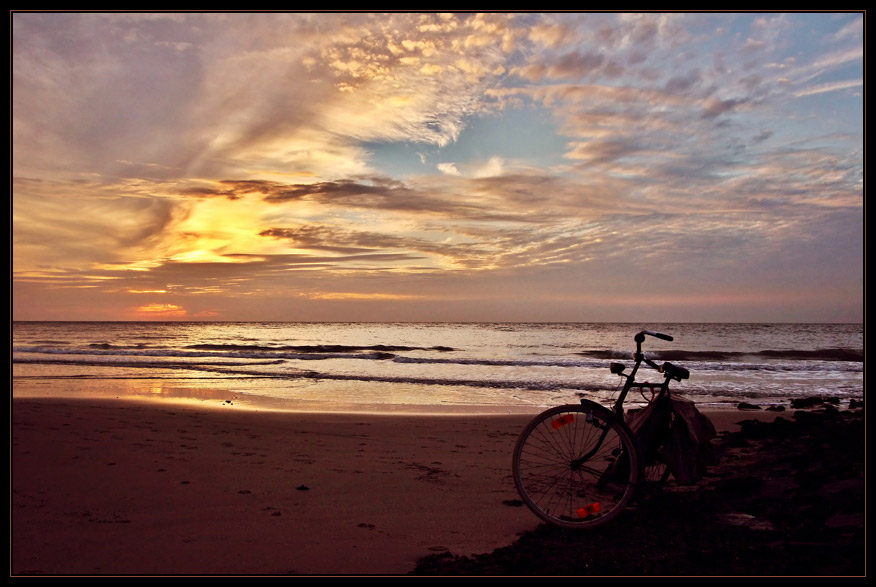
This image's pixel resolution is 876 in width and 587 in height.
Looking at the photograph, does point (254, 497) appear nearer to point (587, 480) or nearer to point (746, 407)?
point (587, 480)

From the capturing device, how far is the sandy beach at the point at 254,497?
391cm

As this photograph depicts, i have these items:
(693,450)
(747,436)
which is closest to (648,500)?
(693,450)

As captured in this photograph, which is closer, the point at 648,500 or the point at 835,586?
the point at 835,586

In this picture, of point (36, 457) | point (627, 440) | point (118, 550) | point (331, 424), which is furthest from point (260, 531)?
point (331, 424)

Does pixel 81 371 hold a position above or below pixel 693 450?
below

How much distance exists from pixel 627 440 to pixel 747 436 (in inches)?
176

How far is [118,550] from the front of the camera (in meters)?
4.04

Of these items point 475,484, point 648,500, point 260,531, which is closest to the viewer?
point 260,531

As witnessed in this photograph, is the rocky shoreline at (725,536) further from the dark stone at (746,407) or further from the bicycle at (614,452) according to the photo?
the dark stone at (746,407)

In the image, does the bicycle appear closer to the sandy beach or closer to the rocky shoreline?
the rocky shoreline

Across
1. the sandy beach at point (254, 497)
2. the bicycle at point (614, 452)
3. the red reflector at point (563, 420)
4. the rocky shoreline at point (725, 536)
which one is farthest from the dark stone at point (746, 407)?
the red reflector at point (563, 420)

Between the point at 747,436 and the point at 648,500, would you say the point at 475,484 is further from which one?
the point at 747,436

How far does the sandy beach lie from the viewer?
391 cm

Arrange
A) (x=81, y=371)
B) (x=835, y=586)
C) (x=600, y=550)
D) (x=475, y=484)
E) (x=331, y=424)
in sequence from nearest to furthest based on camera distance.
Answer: (x=835, y=586)
(x=600, y=550)
(x=475, y=484)
(x=331, y=424)
(x=81, y=371)
